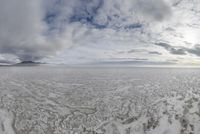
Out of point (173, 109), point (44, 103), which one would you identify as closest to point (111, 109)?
point (173, 109)

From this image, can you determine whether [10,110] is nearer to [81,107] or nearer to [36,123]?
[36,123]

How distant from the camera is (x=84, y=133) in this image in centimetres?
884

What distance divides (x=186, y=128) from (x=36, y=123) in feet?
31.0

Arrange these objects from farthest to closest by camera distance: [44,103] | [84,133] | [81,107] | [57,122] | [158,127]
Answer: [44,103]
[81,107]
[57,122]
[158,127]
[84,133]

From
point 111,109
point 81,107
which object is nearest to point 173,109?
point 111,109

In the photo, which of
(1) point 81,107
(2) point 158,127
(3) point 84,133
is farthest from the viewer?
(1) point 81,107

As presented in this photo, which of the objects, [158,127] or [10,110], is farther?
[10,110]

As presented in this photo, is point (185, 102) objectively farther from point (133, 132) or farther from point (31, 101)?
point (31, 101)

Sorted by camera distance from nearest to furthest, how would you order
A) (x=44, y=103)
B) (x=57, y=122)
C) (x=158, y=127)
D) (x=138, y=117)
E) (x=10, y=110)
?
(x=158, y=127) < (x=57, y=122) < (x=138, y=117) < (x=10, y=110) < (x=44, y=103)

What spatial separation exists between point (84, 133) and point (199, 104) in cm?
1104

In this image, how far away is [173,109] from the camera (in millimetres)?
12688

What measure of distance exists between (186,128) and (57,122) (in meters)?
8.14

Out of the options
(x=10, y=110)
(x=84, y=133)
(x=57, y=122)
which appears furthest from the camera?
(x=10, y=110)

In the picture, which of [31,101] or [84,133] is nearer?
[84,133]
